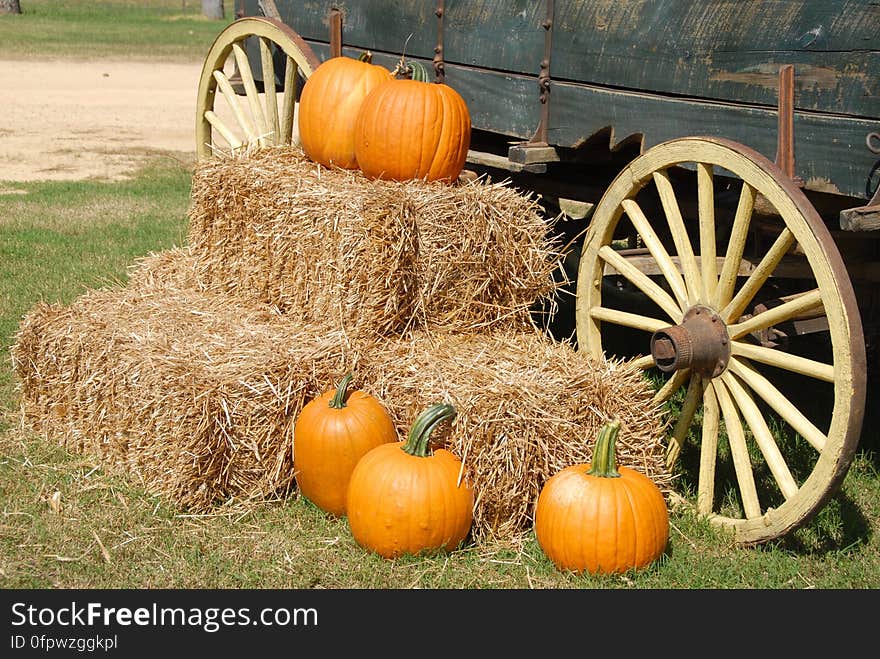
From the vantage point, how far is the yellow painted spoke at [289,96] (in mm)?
5871

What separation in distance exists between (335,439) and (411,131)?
1365mm

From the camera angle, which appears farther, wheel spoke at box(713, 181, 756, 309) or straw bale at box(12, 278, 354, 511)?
straw bale at box(12, 278, 354, 511)

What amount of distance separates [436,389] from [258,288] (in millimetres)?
1259

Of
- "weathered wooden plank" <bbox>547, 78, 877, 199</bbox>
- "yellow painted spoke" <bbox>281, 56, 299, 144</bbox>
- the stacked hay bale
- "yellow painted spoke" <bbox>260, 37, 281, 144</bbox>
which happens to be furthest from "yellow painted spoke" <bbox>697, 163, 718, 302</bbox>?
"yellow painted spoke" <bbox>260, 37, 281, 144</bbox>

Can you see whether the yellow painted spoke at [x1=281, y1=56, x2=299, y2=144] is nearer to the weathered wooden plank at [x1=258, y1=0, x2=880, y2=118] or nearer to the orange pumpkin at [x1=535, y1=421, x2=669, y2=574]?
the weathered wooden plank at [x1=258, y1=0, x2=880, y2=118]

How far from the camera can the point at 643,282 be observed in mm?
4020

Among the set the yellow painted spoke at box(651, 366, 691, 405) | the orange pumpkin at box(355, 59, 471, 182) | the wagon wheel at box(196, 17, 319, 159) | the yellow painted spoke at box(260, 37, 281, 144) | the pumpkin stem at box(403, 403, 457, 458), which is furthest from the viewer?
the yellow painted spoke at box(260, 37, 281, 144)

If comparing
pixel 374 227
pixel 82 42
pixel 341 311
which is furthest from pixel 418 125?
pixel 82 42

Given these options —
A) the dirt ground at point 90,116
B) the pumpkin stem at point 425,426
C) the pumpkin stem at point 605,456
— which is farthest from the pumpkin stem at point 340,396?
the dirt ground at point 90,116

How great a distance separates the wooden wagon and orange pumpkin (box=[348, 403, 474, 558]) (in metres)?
0.85

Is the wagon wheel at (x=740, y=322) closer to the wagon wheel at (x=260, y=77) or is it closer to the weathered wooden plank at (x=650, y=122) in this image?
the weathered wooden plank at (x=650, y=122)

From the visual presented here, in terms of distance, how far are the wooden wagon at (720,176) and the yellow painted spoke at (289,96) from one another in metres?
0.71

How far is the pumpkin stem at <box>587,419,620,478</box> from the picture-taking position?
3428 mm

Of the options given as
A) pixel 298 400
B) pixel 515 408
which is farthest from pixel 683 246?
pixel 298 400
